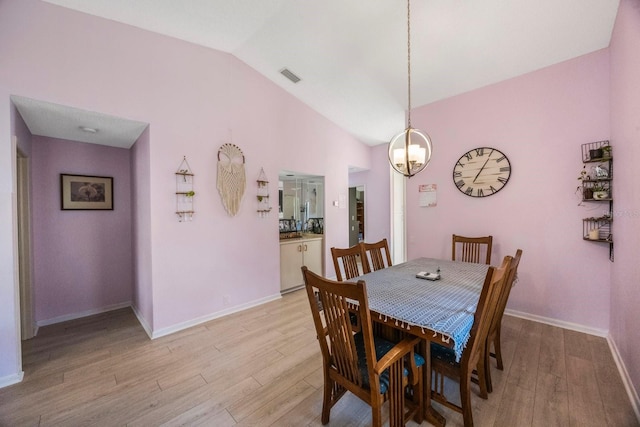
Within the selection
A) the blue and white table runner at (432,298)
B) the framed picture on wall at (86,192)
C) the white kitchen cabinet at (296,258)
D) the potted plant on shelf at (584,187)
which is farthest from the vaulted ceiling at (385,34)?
the white kitchen cabinet at (296,258)

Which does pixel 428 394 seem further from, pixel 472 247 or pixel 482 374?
pixel 472 247

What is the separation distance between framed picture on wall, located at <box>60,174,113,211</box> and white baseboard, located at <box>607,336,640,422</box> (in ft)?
17.3

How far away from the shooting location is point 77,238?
3.19 metres

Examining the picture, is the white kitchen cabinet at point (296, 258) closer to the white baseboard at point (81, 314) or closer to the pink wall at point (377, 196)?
the pink wall at point (377, 196)

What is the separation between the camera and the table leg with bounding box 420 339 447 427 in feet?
4.87

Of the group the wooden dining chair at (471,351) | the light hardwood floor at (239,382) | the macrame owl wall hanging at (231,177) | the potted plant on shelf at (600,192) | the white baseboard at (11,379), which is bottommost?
the light hardwood floor at (239,382)

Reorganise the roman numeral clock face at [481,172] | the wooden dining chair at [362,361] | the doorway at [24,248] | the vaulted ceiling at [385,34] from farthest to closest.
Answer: the roman numeral clock face at [481,172] < the doorway at [24,248] < the vaulted ceiling at [385,34] < the wooden dining chair at [362,361]

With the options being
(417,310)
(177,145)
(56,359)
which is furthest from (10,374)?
(417,310)

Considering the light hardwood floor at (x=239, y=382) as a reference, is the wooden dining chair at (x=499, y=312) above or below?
above

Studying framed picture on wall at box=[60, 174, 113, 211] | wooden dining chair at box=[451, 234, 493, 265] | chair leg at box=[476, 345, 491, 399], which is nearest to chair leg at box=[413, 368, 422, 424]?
chair leg at box=[476, 345, 491, 399]

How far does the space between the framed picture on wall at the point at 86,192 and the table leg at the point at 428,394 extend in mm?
4014

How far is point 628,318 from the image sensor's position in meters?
1.86

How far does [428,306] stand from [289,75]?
3.24 metres

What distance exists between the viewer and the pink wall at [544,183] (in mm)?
2555
